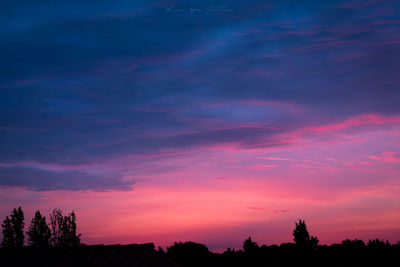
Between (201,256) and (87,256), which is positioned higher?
(87,256)

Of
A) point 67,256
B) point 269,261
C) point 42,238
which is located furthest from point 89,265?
point 42,238

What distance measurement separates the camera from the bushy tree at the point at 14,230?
3418 inches

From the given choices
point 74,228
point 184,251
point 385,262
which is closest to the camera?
point 385,262

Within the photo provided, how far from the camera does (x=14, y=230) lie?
88.0 m

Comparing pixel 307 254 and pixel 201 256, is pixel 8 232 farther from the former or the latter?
pixel 307 254

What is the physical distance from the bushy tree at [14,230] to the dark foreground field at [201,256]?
28.0m

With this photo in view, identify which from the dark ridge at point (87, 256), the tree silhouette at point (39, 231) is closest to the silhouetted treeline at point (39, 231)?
the tree silhouette at point (39, 231)

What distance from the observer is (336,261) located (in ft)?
207

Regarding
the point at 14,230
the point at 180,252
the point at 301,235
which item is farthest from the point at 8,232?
the point at 301,235

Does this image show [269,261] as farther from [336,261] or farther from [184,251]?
[184,251]

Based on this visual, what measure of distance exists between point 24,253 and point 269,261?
2026 inches

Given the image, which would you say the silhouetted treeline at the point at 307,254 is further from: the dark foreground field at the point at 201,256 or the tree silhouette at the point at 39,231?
the tree silhouette at the point at 39,231

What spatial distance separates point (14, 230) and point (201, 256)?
35.4 m

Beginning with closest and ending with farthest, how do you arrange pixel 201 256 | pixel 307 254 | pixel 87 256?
pixel 87 256 → pixel 307 254 → pixel 201 256
